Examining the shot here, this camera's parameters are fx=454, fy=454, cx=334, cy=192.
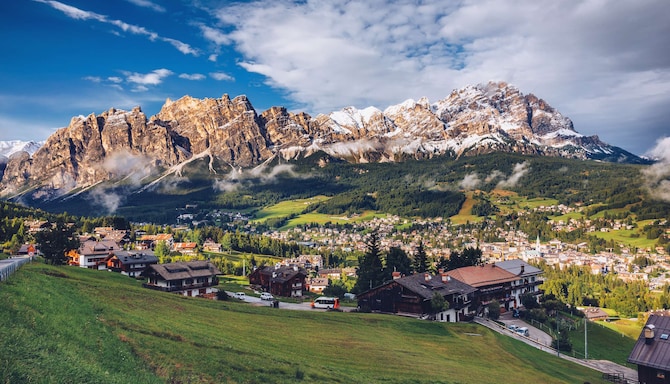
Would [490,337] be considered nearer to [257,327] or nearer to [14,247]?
[257,327]

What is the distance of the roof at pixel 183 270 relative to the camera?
79344 millimetres

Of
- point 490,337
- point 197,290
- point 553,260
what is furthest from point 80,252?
point 553,260

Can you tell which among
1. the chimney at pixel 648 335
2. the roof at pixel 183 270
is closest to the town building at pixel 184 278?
the roof at pixel 183 270

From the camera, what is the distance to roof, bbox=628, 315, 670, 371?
5197cm

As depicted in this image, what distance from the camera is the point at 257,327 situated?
44.0 meters

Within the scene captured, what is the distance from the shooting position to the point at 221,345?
3225 cm

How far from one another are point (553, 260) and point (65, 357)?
649ft

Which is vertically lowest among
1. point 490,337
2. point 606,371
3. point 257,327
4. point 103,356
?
point 606,371

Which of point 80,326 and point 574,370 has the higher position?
point 80,326

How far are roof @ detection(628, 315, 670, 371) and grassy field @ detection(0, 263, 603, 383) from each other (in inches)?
208

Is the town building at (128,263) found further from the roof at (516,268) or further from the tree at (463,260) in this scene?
the roof at (516,268)

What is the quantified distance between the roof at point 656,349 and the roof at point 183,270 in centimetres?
6648

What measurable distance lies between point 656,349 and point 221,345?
5152cm

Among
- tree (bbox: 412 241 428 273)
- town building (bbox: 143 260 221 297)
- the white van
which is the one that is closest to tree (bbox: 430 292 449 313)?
the white van
